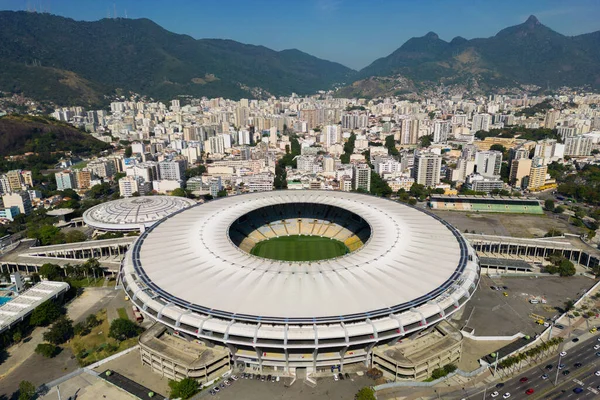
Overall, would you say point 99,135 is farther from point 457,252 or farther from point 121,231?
point 457,252

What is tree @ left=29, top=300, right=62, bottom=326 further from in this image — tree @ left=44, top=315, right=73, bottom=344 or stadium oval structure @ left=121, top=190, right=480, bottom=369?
stadium oval structure @ left=121, top=190, right=480, bottom=369

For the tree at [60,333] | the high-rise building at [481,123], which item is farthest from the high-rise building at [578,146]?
the tree at [60,333]

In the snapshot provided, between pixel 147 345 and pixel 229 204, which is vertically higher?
pixel 229 204

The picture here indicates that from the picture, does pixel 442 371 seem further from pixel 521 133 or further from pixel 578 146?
pixel 521 133

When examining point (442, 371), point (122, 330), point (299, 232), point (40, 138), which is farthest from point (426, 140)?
point (40, 138)

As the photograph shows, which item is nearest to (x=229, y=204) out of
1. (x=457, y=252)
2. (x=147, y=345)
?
(x=147, y=345)
